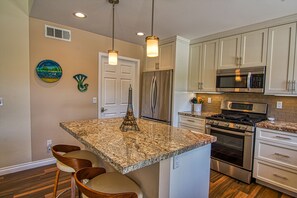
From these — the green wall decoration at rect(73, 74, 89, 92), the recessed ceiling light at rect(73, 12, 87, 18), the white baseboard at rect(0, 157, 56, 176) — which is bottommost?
the white baseboard at rect(0, 157, 56, 176)

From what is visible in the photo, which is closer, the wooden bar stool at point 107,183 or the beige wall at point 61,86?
the wooden bar stool at point 107,183

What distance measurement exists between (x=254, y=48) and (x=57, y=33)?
3.30m

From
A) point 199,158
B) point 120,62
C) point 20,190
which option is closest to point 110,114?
point 120,62

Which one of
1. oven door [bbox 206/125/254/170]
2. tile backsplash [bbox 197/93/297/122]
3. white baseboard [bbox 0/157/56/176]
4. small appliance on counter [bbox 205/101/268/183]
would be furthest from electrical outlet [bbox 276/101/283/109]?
white baseboard [bbox 0/157/56/176]

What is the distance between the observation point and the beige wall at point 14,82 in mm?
2516

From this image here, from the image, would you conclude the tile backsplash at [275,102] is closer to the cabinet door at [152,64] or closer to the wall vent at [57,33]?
the cabinet door at [152,64]

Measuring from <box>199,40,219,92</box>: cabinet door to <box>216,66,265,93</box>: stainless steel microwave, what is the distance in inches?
5.3

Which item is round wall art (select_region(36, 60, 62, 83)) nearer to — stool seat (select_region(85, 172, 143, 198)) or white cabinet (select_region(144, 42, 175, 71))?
white cabinet (select_region(144, 42, 175, 71))

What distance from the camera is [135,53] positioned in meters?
3.98

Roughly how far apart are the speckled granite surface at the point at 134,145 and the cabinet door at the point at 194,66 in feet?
6.68

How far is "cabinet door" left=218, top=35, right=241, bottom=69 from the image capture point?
2.89 metres

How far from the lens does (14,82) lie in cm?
260

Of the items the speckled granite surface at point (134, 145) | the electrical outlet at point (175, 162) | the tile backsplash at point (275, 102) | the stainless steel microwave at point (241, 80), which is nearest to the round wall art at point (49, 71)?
the speckled granite surface at point (134, 145)

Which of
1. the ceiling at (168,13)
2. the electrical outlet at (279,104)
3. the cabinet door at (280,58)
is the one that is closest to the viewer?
the ceiling at (168,13)
